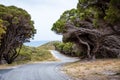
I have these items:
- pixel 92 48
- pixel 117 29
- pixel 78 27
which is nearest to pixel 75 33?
pixel 78 27

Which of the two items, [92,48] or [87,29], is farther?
[92,48]

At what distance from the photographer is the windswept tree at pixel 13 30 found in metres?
51.4

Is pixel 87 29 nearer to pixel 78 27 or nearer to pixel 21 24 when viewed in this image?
pixel 78 27

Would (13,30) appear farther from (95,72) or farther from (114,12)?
(114,12)

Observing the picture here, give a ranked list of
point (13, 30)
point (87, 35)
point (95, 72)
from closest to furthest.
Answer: point (95, 72) → point (13, 30) → point (87, 35)

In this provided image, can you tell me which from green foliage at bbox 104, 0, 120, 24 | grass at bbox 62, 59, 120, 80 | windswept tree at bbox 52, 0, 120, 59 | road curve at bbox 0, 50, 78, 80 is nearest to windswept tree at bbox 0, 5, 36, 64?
windswept tree at bbox 52, 0, 120, 59

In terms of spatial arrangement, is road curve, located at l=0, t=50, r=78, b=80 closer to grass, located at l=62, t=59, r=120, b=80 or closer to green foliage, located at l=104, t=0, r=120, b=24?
grass, located at l=62, t=59, r=120, b=80

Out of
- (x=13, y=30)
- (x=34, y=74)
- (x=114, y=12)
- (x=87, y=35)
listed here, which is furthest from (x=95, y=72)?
(x=13, y=30)

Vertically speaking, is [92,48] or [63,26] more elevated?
[63,26]

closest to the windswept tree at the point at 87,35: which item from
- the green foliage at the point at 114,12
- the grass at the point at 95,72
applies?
the grass at the point at 95,72

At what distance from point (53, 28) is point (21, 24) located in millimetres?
6820

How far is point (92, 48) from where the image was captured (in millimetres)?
57062

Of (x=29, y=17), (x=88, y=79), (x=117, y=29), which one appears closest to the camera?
(x=88, y=79)

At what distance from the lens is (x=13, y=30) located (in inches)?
2120
